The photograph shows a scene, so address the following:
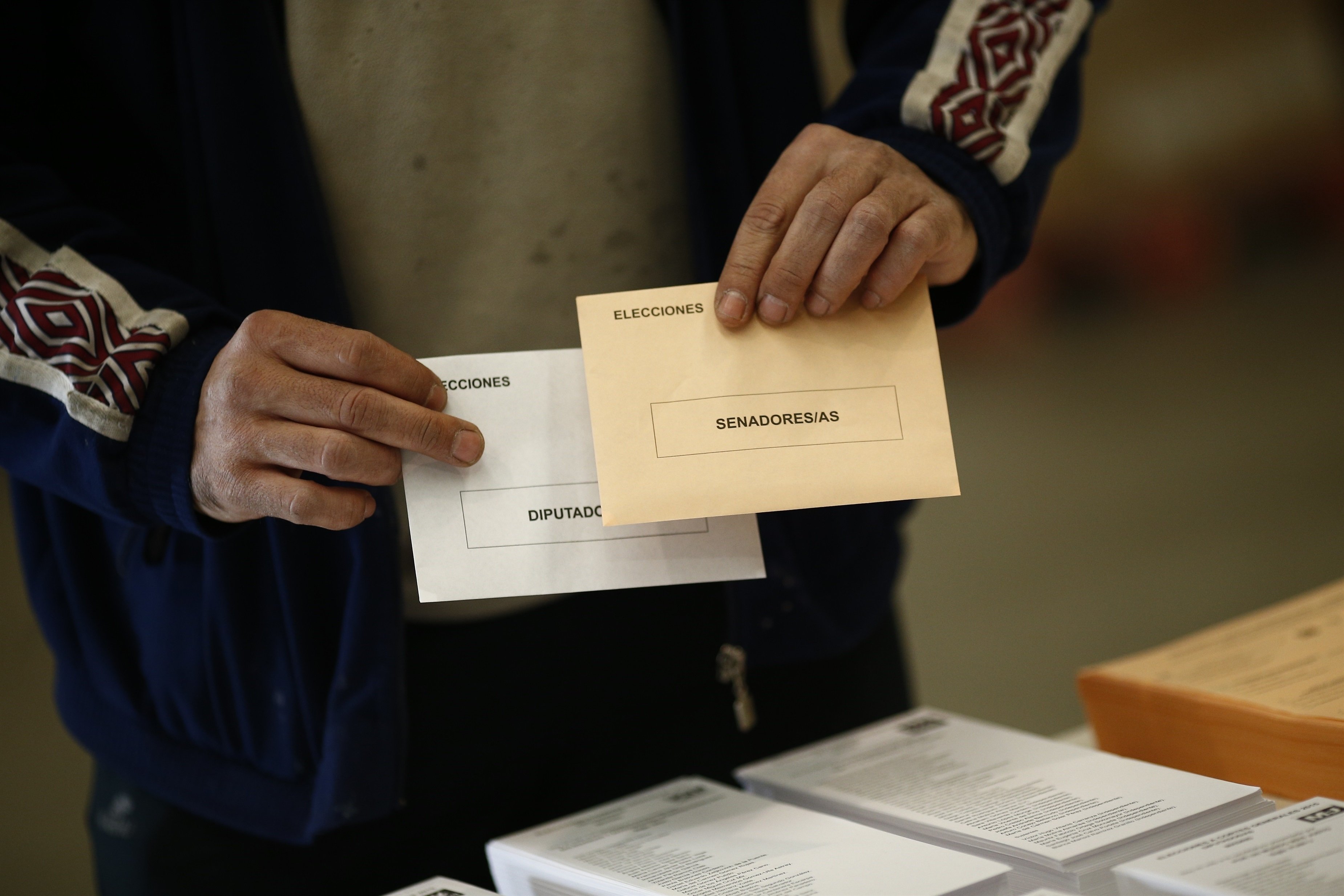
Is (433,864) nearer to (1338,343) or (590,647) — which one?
(590,647)

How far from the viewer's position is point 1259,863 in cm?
56

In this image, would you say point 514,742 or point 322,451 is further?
point 514,742

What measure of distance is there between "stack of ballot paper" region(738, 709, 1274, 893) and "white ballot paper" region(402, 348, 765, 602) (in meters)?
0.19

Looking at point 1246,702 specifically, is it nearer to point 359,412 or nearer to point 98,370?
point 359,412

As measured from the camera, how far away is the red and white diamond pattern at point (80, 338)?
67 centimetres

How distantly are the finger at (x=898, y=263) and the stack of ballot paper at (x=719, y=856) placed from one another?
1.07 feet

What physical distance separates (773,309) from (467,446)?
0.20m

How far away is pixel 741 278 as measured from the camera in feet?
2.16

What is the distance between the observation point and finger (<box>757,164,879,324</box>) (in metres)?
0.66

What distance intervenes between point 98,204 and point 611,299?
454 mm

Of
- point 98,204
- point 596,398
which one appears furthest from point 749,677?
point 98,204

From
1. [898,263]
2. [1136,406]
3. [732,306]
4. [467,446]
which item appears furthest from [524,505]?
[1136,406]

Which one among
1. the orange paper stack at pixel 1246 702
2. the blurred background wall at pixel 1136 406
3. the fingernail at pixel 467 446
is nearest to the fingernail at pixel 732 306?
the fingernail at pixel 467 446

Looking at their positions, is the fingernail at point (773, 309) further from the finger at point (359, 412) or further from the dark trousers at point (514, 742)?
the dark trousers at point (514, 742)
